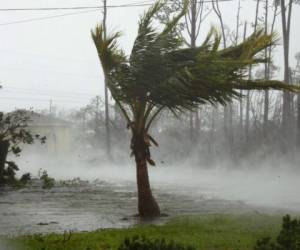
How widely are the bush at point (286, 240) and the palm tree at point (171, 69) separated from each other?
5209 millimetres

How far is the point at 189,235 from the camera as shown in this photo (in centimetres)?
927

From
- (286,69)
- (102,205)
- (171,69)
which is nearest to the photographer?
(171,69)

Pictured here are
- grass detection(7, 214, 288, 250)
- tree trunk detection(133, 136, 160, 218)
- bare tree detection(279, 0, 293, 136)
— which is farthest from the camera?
bare tree detection(279, 0, 293, 136)

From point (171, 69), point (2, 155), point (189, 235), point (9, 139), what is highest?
point (171, 69)

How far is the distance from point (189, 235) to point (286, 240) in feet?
9.05

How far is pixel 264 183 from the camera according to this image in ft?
82.0

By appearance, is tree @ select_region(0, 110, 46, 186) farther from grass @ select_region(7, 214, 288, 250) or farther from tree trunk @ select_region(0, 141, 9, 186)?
grass @ select_region(7, 214, 288, 250)

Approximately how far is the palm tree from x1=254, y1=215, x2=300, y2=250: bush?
5209mm

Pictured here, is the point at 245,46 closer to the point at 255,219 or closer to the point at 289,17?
the point at 255,219

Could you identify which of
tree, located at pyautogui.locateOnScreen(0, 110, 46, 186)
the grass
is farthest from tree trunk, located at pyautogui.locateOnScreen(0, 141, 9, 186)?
the grass

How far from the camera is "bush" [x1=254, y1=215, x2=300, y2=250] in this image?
21.7 feet

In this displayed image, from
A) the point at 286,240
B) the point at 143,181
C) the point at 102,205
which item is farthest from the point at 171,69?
the point at 286,240

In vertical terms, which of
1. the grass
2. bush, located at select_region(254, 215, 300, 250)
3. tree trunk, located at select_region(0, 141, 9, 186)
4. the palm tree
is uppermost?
the palm tree

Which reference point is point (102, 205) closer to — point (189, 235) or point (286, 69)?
point (189, 235)
